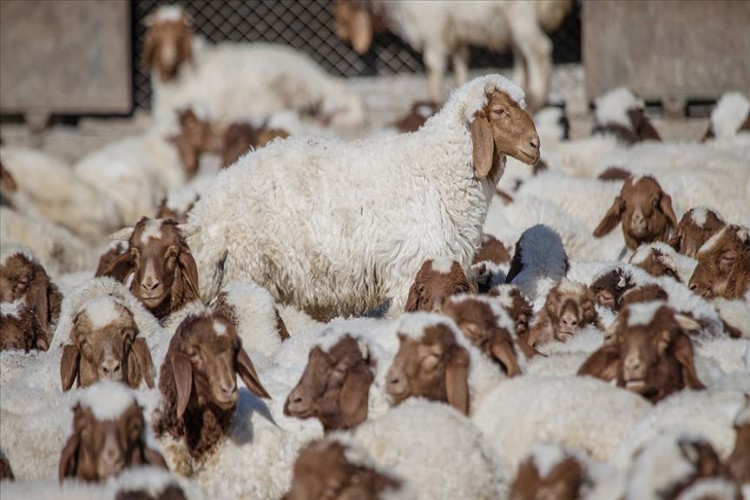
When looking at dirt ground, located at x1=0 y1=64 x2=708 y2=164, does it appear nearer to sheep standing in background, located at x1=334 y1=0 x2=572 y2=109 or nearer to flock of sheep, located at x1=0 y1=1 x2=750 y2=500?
sheep standing in background, located at x1=334 y1=0 x2=572 y2=109

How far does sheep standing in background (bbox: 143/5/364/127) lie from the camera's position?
17125 millimetres

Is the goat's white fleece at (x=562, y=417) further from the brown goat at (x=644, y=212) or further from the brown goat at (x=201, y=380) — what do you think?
the brown goat at (x=644, y=212)

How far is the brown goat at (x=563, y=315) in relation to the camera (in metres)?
8.48

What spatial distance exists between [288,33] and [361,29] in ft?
4.52

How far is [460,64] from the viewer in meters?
16.7

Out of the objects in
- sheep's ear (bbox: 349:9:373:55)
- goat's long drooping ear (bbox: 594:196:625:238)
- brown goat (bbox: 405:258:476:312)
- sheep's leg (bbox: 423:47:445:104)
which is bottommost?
brown goat (bbox: 405:258:476:312)

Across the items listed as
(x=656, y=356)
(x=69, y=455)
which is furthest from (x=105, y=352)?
(x=656, y=356)

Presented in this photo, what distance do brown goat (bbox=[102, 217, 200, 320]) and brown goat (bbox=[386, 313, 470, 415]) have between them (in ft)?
7.80

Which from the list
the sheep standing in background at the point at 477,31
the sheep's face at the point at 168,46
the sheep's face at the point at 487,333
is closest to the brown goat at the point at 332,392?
the sheep's face at the point at 487,333

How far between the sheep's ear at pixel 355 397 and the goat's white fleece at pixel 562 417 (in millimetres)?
455

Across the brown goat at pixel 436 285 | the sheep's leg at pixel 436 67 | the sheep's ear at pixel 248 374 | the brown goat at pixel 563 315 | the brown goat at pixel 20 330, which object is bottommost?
the brown goat at pixel 20 330

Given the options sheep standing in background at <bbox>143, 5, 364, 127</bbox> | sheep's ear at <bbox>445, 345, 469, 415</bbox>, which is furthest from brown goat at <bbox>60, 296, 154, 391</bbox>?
sheep standing in background at <bbox>143, 5, 364, 127</bbox>

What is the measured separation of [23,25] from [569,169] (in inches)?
265

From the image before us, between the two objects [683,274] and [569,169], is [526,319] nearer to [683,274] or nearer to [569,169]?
[683,274]
